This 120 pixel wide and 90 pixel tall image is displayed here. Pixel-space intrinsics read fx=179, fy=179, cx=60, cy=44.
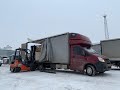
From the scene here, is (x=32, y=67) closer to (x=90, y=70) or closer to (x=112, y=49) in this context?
(x=90, y=70)

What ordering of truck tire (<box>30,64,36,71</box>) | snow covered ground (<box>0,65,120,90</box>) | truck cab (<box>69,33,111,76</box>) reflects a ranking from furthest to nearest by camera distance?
truck tire (<box>30,64,36,71</box>) < truck cab (<box>69,33,111,76</box>) < snow covered ground (<box>0,65,120,90</box>)

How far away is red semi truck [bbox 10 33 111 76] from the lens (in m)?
11.3

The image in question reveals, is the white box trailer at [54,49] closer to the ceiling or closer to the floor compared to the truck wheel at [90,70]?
closer to the ceiling

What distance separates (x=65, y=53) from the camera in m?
13.2

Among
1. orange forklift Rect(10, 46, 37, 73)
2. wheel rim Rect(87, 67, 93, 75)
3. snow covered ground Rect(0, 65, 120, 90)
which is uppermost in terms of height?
orange forklift Rect(10, 46, 37, 73)

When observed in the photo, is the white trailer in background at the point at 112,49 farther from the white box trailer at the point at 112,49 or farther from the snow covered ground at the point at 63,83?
the snow covered ground at the point at 63,83

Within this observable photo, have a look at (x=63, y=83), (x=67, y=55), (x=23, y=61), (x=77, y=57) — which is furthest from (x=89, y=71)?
(x=23, y=61)

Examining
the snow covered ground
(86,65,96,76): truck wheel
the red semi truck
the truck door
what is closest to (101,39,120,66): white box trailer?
the red semi truck

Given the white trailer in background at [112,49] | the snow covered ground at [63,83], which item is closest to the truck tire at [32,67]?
the snow covered ground at [63,83]

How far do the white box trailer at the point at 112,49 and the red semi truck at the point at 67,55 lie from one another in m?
3.92

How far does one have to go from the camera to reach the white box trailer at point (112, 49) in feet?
53.1

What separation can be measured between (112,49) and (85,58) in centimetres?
586

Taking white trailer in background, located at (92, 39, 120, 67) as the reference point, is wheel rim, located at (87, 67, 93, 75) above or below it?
below

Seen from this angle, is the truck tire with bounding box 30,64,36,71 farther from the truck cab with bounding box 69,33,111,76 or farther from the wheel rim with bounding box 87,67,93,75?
the wheel rim with bounding box 87,67,93,75
